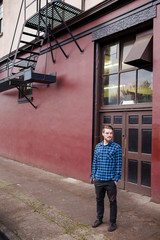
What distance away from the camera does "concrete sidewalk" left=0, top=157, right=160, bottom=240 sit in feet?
12.6

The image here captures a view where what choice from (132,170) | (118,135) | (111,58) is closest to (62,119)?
(118,135)

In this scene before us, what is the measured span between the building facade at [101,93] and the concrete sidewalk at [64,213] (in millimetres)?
711

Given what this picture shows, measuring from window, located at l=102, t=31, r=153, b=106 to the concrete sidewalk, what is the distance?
262 cm

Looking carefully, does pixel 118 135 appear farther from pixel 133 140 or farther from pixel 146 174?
pixel 146 174

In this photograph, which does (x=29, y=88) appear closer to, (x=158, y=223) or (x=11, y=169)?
(x=11, y=169)

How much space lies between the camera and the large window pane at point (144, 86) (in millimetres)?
6121

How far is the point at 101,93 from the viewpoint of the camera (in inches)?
Answer: 288

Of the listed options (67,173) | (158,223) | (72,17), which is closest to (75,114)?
(67,173)

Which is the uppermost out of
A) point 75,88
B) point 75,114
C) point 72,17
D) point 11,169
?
point 72,17

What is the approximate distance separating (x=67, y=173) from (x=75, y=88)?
2943mm

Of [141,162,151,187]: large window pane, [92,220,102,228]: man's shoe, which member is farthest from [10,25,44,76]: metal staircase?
[92,220,102,228]: man's shoe

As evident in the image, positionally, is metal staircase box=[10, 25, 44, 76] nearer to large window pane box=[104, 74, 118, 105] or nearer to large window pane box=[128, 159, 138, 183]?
large window pane box=[104, 74, 118, 105]

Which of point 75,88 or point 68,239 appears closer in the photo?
point 68,239

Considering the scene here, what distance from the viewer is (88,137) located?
733 cm
